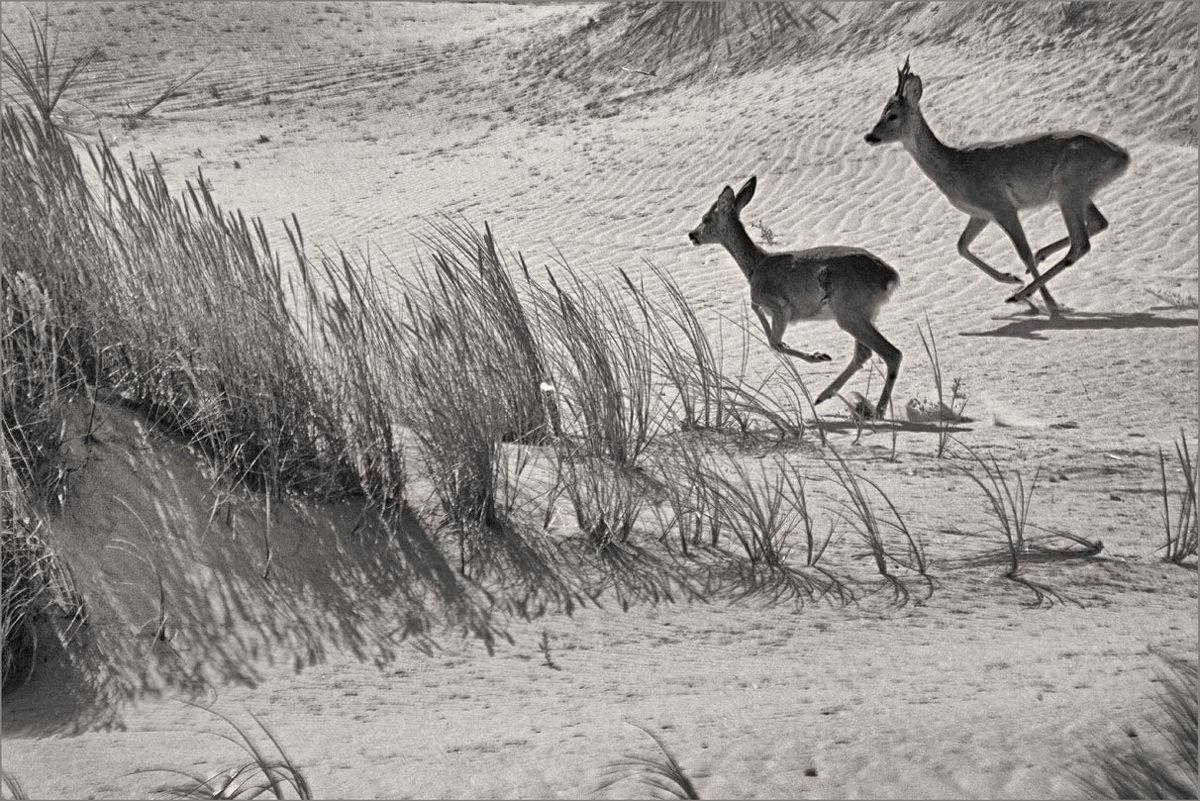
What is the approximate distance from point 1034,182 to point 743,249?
267 centimetres

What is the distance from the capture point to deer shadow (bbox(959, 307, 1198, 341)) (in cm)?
909

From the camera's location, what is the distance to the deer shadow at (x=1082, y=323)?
9094 mm

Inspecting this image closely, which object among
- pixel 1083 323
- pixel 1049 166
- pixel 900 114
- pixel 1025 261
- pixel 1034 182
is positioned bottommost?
pixel 1083 323

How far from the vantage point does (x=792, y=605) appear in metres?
3.91

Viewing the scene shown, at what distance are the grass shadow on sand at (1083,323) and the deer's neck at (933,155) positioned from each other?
48.1 inches

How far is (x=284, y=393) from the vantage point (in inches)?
167

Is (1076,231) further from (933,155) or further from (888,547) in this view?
(888,547)

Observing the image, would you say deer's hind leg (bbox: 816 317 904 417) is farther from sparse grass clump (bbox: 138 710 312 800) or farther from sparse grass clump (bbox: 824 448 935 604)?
sparse grass clump (bbox: 138 710 312 800)

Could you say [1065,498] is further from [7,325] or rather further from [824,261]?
[7,325]

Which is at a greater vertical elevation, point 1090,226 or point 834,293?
point 834,293

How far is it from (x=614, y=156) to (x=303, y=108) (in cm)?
922

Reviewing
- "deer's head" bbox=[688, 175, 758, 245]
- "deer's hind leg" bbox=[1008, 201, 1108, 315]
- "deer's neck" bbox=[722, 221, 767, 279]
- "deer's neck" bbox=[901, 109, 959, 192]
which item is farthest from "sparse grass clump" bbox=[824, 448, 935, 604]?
"deer's neck" bbox=[901, 109, 959, 192]

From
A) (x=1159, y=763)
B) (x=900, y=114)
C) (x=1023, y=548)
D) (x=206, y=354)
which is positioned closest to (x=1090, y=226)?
(x=900, y=114)

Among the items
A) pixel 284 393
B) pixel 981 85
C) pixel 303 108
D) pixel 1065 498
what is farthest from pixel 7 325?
pixel 303 108
